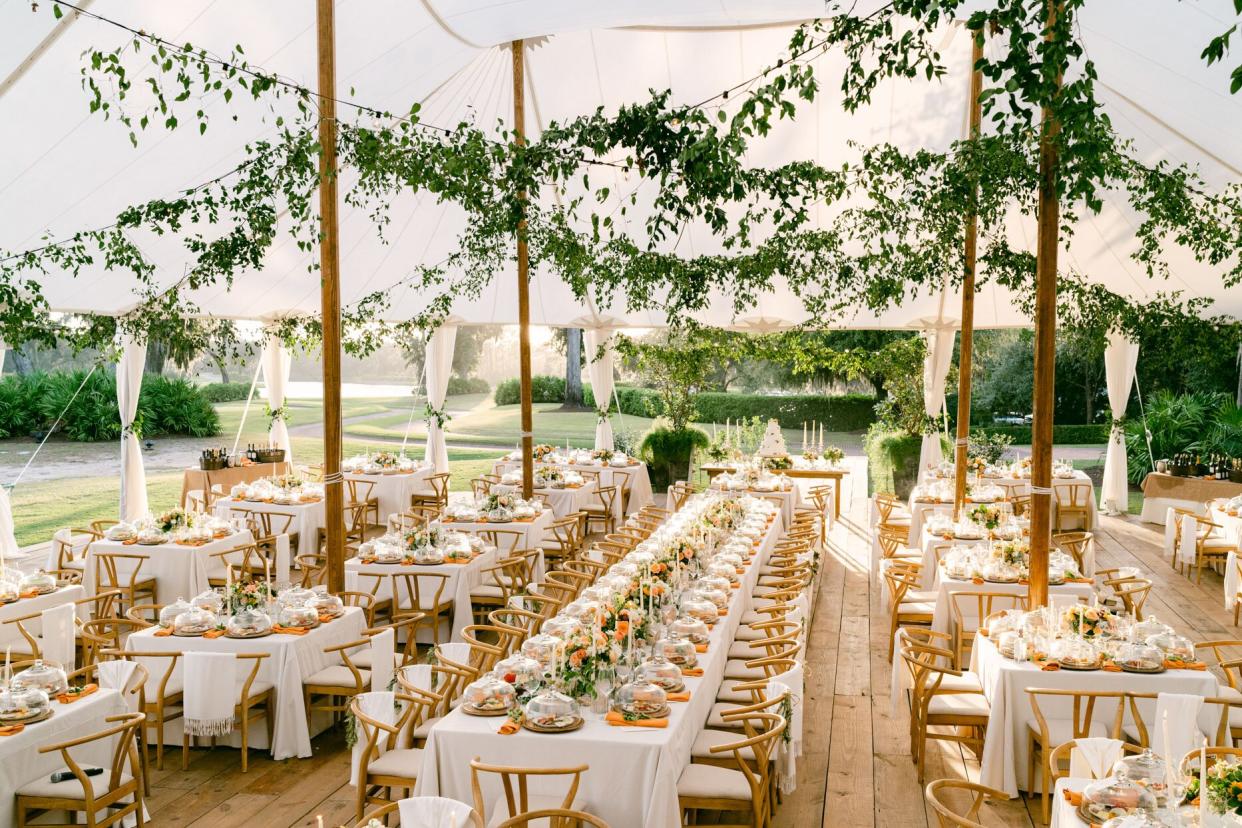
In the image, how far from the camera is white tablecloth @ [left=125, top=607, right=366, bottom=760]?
5.80 m

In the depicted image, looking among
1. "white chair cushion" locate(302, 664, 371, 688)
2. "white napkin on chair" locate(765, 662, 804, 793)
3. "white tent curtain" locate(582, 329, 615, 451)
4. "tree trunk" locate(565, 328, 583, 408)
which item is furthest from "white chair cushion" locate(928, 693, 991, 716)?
"tree trunk" locate(565, 328, 583, 408)

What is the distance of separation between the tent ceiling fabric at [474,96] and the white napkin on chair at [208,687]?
13.1 feet

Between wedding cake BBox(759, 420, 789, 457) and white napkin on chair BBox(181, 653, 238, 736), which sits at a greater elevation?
wedding cake BBox(759, 420, 789, 457)

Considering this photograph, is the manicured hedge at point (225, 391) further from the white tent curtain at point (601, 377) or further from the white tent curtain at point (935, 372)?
the white tent curtain at point (935, 372)

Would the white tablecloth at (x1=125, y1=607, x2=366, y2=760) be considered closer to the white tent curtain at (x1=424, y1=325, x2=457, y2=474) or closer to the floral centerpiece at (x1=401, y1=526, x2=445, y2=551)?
the floral centerpiece at (x1=401, y1=526, x2=445, y2=551)

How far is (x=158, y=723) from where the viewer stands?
18.4 ft

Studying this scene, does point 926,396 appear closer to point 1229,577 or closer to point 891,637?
point 1229,577

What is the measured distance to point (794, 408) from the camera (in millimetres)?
23016

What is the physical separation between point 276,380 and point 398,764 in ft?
38.8

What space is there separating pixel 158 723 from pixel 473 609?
3136 mm

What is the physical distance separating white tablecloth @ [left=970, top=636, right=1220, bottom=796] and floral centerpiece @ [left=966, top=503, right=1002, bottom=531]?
12.5 ft

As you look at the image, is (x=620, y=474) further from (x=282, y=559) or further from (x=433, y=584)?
(x=433, y=584)

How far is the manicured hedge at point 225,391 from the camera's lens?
821 inches

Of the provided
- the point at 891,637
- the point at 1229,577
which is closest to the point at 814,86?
the point at 891,637
